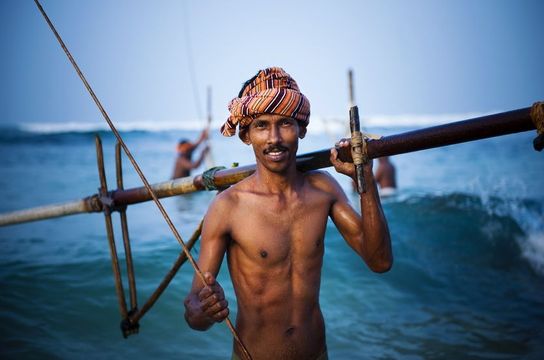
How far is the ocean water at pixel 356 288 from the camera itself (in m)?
4.38

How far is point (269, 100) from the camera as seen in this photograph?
6.51 ft

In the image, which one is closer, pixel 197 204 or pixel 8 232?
pixel 8 232

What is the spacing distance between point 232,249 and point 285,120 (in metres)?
0.74

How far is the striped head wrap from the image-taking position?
1995mm

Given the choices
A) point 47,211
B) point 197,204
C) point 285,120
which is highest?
point 285,120

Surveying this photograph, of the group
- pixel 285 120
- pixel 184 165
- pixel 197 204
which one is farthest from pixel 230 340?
pixel 184 165

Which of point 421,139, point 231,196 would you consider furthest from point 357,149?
point 231,196

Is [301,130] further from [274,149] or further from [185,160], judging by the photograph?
[185,160]

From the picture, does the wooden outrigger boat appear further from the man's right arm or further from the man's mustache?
the man's mustache

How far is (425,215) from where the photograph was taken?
31.0 feet

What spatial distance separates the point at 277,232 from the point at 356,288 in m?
4.29

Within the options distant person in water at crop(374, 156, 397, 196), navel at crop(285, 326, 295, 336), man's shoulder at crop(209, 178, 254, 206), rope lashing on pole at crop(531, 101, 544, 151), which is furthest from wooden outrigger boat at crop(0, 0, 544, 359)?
distant person in water at crop(374, 156, 397, 196)

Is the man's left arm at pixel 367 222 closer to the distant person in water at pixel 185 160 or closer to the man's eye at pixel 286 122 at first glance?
the man's eye at pixel 286 122

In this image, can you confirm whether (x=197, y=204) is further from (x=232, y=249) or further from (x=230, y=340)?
(x=232, y=249)
